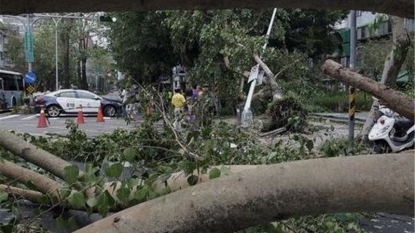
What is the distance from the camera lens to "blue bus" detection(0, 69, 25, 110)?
30.2m

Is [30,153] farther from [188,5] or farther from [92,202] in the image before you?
[188,5]

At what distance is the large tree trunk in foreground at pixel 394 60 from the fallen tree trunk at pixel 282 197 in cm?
629

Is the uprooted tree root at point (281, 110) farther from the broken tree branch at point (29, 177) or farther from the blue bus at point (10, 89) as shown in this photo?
the blue bus at point (10, 89)

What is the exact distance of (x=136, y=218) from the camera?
70.6 inches

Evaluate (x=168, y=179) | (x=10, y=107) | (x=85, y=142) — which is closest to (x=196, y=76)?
(x=85, y=142)

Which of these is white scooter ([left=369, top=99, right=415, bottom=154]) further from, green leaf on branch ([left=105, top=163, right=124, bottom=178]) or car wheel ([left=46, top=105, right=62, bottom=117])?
car wheel ([left=46, top=105, right=62, bottom=117])

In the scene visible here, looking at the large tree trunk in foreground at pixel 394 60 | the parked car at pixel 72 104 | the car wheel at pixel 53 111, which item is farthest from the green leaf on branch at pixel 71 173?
the car wheel at pixel 53 111

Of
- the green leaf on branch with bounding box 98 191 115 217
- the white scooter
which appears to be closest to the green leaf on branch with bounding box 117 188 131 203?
the green leaf on branch with bounding box 98 191 115 217

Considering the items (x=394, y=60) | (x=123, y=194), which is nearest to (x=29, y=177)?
(x=123, y=194)

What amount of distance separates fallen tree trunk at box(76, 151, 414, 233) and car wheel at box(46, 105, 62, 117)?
25.1m

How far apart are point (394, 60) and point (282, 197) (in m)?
7.84

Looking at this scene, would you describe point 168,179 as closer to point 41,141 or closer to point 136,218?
point 136,218

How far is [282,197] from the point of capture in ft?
5.42

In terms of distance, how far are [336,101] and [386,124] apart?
55.1 feet
